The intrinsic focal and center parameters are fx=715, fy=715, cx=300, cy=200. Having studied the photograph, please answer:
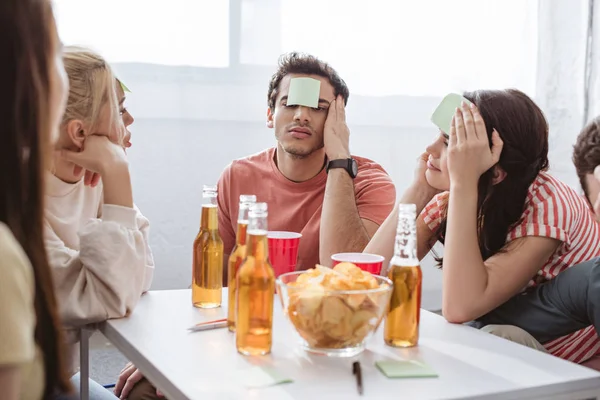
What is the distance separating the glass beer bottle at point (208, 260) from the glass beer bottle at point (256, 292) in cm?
28

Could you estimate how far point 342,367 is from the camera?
99 centimetres

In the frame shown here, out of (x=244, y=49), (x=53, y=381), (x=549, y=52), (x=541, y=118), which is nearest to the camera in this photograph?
(x=53, y=381)

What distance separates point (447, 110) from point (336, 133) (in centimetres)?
59

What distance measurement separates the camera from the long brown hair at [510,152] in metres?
1.46

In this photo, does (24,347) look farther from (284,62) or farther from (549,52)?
(549,52)

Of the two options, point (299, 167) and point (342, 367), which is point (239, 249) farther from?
point (299, 167)

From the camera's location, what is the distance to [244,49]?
273 cm

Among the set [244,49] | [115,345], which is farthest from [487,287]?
[244,49]

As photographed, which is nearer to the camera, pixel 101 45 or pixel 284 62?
pixel 284 62

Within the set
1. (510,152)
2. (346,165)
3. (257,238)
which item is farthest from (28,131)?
(346,165)

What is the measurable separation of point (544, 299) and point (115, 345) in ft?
2.55

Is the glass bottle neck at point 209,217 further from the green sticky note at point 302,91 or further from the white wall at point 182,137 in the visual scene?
the white wall at point 182,137

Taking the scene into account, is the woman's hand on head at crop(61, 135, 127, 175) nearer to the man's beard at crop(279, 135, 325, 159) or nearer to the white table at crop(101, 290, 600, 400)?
the white table at crop(101, 290, 600, 400)

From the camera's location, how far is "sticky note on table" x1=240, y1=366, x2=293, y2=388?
916mm
